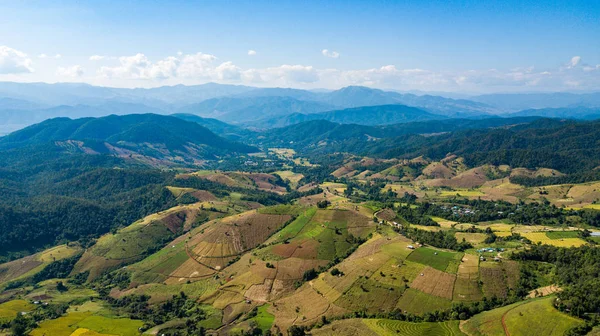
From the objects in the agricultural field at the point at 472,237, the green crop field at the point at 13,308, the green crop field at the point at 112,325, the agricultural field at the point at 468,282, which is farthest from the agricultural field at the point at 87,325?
the agricultural field at the point at 472,237

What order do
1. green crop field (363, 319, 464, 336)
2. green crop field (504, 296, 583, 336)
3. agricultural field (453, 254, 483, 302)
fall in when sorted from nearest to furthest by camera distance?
green crop field (504, 296, 583, 336) < green crop field (363, 319, 464, 336) < agricultural field (453, 254, 483, 302)

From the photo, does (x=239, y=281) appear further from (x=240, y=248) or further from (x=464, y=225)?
(x=464, y=225)

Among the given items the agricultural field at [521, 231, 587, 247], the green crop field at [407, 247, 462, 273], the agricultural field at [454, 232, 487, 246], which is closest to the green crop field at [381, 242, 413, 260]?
the green crop field at [407, 247, 462, 273]

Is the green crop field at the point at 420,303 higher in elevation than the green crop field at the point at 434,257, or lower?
lower

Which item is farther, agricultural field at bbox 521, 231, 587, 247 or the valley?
agricultural field at bbox 521, 231, 587, 247

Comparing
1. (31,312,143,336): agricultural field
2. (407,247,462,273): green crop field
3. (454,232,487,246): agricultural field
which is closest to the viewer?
(31,312,143,336): agricultural field

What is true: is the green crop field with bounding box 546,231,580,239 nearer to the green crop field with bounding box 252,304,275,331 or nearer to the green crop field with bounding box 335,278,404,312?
the green crop field with bounding box 335,278,404,312

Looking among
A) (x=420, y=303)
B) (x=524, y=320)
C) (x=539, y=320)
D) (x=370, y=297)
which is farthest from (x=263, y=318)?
(x=539, y=320)

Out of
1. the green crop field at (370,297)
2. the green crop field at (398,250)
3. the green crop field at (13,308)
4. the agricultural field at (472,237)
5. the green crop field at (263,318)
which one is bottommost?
the green crop field at (13,308)

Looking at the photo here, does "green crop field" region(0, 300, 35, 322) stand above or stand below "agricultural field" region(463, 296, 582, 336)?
below

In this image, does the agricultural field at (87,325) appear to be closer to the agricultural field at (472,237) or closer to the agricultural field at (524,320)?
the agricultural field at (524,320)

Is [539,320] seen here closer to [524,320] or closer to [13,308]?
[524,320]
